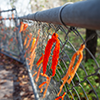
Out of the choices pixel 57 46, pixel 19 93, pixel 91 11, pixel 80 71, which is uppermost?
pixel 91 11

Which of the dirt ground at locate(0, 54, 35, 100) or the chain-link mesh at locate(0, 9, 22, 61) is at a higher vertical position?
the chain-link mesh at locate(0, 9, 22, 61)

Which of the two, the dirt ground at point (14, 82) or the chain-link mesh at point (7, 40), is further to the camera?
the chain-link mesh at point (7, 40)

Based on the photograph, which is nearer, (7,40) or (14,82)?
(14,82)

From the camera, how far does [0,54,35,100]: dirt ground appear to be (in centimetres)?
272

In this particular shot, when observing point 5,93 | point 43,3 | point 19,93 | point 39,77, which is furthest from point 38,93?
point 43,3

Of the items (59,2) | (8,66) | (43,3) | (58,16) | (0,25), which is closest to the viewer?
(58,16)

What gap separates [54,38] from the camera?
2.89ft

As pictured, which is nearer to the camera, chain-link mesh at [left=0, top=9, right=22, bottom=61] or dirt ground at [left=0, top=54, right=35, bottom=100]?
dirt ground at [left=0, top=54, right=35, bottom=100]

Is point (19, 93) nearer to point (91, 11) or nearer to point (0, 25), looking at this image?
point (91, 11)

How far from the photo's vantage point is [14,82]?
328cm

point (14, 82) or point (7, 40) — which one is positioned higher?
point (7, 40)

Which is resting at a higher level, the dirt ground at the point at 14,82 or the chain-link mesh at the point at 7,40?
the chain-link mesh at the point at 7,40

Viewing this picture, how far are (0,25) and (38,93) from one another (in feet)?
15.4

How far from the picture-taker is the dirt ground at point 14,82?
8.91 feet
